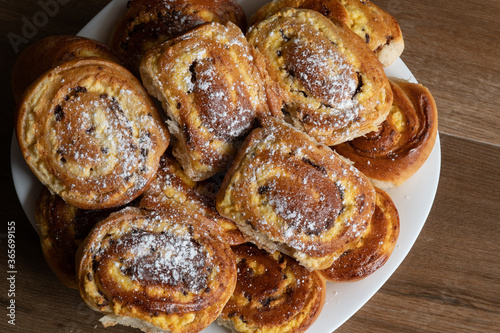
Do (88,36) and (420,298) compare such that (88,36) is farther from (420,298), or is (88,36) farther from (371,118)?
(420,298)

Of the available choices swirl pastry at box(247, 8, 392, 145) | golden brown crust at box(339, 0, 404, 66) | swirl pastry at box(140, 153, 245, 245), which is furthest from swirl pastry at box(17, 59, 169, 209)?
golden brown crust at box(339, 0, 404, 66)

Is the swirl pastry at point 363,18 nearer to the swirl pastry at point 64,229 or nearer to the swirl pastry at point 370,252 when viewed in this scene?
the swirl pastry at point 370,252

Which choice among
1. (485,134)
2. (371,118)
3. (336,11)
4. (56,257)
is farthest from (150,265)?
(485,134)

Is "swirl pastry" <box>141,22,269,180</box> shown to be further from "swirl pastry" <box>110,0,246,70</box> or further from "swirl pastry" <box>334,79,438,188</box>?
"swirl pastry" <box>334,79,438,188</box>

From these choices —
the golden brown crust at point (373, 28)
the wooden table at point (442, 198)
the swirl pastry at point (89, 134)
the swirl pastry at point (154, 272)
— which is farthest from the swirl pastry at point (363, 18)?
the swirl pastry at point (154, 272)

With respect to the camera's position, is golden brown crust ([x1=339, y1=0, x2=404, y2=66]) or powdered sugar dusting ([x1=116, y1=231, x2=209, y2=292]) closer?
powdered sugar dusting ([x1=116, y1=231, x2=209, y2=292])

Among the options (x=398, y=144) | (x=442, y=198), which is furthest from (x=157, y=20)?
(x=442, y=198)
